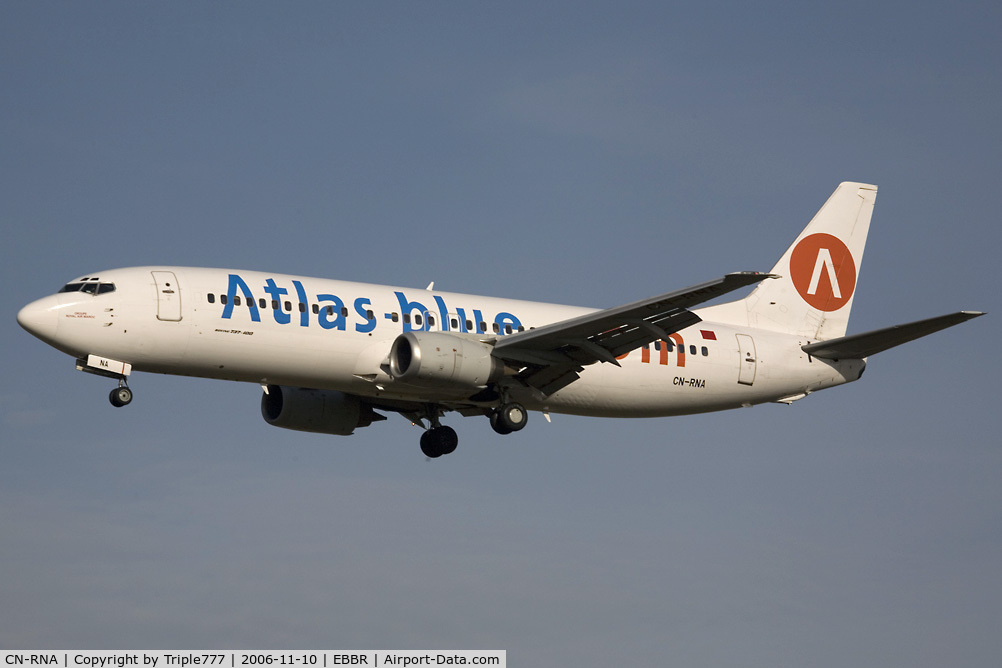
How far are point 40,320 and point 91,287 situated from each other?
5.19 feet

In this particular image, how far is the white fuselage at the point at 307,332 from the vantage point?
35.2m

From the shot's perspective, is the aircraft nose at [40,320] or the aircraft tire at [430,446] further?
the aircraft tire at [430,446]

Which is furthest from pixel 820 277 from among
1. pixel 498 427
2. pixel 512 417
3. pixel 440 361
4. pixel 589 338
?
pixel 440 361

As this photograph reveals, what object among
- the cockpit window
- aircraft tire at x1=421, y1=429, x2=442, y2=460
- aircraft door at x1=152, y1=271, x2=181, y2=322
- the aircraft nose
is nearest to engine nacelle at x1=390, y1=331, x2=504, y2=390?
aircraft door at x1=152, y1=271, x2=181, y2=322

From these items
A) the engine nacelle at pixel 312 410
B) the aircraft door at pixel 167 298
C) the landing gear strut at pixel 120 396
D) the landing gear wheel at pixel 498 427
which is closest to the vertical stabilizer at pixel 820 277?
the landing gear wheel at pixel 498 427

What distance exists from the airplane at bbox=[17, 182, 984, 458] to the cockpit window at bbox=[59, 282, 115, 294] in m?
0.06

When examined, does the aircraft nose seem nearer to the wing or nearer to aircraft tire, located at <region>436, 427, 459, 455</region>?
the wing

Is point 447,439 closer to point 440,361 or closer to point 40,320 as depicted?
point 440,361

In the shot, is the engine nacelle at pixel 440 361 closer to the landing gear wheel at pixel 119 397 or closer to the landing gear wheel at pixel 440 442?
the landing gear wheel at pixel 440 442

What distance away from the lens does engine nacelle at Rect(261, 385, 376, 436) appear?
41531 mm

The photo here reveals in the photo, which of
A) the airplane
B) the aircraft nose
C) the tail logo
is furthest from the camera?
the tail logo

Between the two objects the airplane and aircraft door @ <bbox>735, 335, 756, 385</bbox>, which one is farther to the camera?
aircraft door @ <bbox>735, 335, 756, 385</bbox>

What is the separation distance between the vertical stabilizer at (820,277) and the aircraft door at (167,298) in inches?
683

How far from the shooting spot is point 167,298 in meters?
35.6
